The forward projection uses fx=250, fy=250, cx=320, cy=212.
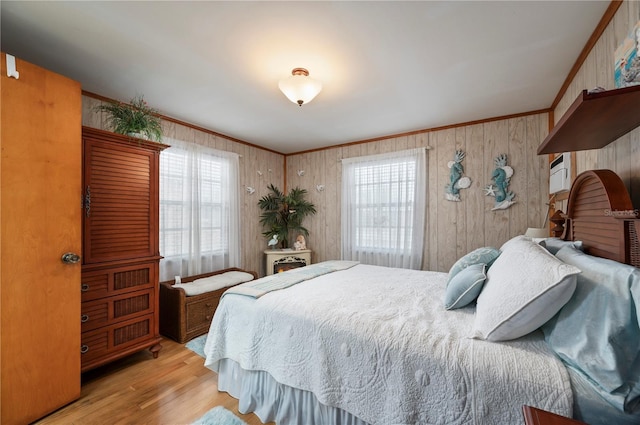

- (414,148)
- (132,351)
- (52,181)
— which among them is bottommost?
(132,351)

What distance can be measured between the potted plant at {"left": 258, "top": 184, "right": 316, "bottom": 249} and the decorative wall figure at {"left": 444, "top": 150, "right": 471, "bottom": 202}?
86.2 inches

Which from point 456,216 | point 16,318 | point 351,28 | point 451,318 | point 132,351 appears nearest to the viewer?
point 451,318

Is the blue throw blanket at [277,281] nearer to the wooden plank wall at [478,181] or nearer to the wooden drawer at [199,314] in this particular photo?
the wooden drawer at [199,314]

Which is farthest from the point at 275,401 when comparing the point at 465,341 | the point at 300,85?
the point at 300,85

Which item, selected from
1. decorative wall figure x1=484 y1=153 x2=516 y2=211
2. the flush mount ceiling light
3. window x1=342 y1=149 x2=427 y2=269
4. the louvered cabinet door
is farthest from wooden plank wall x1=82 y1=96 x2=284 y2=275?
decorative wall figure x1=484 y1=153 x2=516 y2=211

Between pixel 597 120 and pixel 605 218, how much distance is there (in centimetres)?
49

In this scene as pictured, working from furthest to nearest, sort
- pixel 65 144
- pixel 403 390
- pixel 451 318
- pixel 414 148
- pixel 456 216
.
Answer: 1. pixel 414 148
2. pixel 456 216
3. pixel 65 144
4. pixel 451 318
5. pixel 403 390

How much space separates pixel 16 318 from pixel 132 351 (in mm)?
913

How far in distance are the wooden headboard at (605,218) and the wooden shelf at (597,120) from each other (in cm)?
21

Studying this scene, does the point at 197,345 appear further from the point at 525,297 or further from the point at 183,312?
the point at 525,297

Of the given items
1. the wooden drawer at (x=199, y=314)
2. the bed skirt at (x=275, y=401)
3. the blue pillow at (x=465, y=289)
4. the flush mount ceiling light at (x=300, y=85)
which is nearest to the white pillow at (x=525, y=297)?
the blue pillow at (x=465, y=289)

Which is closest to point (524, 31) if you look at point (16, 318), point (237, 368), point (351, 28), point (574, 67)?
point (574, 67)

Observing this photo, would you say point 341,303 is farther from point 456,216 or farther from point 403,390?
point 456,216

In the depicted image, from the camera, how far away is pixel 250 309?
1.69 meters
